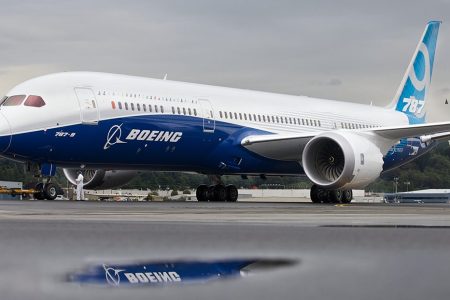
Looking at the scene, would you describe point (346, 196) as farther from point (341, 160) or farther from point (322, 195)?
point (341, 160)

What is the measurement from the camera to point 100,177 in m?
33.2

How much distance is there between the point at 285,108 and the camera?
33719mm

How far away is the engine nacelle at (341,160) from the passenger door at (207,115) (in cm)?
331

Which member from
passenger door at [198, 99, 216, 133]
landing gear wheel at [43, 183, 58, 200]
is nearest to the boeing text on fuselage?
passenger door at [198, 99, 216, 133]

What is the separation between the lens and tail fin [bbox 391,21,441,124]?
40.2 meters

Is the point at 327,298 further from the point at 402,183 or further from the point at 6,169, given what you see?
the point at 6,169

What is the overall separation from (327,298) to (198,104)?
2494 centimetres

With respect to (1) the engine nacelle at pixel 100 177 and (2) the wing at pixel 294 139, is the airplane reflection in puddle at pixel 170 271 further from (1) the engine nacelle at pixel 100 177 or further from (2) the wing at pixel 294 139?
(1) the engine nacelle at pixel 100 177

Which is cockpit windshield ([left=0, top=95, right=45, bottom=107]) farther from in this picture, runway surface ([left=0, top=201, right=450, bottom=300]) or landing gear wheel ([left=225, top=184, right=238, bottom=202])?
runway surface ([left=0, top=201, right=450, bottom=300])

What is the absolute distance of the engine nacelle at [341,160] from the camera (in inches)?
1085

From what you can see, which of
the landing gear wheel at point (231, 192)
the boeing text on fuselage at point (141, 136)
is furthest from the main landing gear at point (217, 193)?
the boeing text on fuselage at point (141, 136)

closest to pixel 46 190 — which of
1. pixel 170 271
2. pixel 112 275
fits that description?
pixel 170 271

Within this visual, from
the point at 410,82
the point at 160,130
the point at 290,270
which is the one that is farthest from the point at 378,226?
the point at 410,82

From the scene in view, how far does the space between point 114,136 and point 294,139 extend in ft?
23.1
